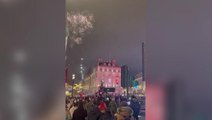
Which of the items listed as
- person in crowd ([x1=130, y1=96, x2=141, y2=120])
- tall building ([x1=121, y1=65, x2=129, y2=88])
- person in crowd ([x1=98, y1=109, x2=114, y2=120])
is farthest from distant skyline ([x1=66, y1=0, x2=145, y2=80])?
person in crowd ([x1=98, y1=109, x2=114, y2=120])

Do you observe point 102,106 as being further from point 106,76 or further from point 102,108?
point 106,76

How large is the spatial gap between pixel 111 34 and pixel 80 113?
2.15 ft

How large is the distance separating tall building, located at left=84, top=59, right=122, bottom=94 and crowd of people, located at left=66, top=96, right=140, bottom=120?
0.08 metres

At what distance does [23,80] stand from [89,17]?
0.69 metres

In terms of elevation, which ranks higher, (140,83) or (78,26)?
(78,26)

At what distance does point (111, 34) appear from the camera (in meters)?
2.38

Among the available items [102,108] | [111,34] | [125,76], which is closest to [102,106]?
[102,108]

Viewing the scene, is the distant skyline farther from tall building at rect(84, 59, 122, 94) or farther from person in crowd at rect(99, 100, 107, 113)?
person in crowd at rect(99, 100, 107, 113)

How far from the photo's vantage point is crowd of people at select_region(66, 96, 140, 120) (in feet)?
7.58

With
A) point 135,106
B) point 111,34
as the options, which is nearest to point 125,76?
point 135,106

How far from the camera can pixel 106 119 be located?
2320mm

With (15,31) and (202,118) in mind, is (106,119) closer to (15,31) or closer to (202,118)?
(202,118)

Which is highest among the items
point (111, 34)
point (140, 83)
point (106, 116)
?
point (111, 34)

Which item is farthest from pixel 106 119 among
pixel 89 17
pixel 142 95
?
pixel 89 17
